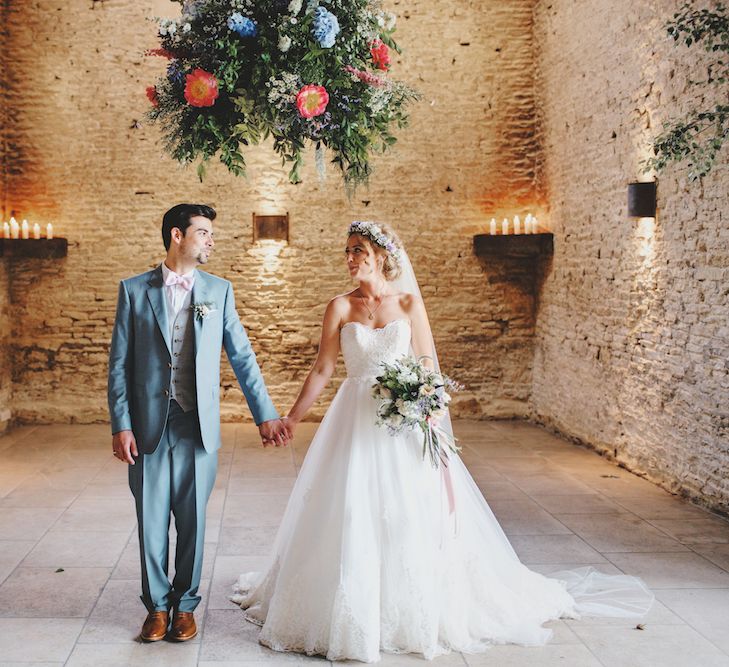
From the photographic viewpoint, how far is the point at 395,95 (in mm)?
3389

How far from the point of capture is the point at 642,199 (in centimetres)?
634

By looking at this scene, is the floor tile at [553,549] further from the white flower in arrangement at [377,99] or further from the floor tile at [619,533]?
the white flower in arrangement at [377,99]

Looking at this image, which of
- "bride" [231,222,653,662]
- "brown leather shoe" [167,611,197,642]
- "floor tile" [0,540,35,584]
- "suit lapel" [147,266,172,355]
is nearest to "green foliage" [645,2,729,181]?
"bride" [231,222,653,662]

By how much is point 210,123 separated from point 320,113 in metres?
0.42

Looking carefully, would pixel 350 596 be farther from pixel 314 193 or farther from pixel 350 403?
pixel 314 193

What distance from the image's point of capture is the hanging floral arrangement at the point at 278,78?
3139mm

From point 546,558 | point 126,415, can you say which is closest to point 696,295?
point 546,558

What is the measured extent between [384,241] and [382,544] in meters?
1.28

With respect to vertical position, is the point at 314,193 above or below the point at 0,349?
above

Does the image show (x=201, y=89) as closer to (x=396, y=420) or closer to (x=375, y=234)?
(x=375, y=234)

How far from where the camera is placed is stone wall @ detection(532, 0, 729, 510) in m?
5.67

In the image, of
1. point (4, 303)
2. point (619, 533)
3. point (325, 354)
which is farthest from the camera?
point (4, 303)

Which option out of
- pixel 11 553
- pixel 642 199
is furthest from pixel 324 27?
pixel 642 199

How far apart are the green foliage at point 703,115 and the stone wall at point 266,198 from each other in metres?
3.28
